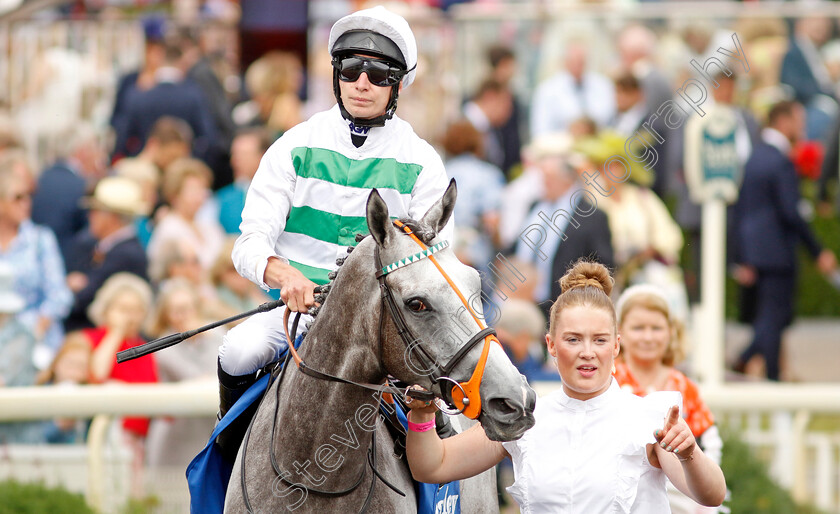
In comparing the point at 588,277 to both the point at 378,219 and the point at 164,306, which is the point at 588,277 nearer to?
the point at 378,219

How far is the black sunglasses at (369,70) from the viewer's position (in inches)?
Result: 158

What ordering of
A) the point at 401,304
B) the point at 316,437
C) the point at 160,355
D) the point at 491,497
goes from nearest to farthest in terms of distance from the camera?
1. the point at 401,304
2. the point at 316,437
3. the point at 491,497
4. the point at 160,355

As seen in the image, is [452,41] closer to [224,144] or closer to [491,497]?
[224,144]

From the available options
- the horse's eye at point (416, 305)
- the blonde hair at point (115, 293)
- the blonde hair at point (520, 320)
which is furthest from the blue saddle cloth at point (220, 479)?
the blonde hair at point (115, 293)

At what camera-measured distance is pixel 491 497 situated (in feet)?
15.9

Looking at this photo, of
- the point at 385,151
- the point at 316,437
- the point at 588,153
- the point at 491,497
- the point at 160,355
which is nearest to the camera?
the point at 316,437

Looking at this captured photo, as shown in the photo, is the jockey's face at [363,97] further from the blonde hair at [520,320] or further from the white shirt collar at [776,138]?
the white shirt collar at [776,138]

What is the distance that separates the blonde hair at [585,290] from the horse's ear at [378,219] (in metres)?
0.57

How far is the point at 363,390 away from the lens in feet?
12.1

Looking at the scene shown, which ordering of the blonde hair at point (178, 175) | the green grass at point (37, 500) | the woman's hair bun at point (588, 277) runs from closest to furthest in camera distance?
1. the woman's hair bun at point (588, 277)
2. the green grass at point (37, 500)
3. the blonde hair at point (178, 175)

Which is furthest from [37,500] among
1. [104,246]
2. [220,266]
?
[104,246]

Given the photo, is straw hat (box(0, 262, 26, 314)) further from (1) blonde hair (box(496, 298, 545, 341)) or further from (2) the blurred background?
(1) blonde hair (box(496, 298, 545, 341))

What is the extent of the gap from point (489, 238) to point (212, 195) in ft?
7.65

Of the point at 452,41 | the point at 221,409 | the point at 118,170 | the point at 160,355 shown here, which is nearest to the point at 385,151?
the point at 221,409
